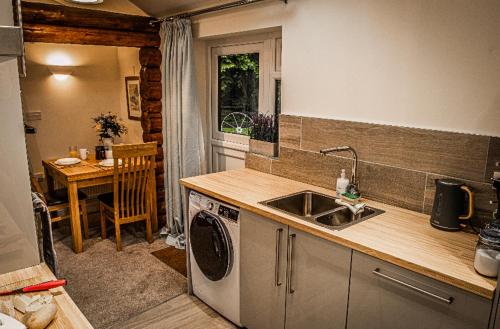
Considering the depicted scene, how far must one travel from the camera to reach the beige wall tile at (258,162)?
2950mm

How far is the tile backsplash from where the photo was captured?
185 cm

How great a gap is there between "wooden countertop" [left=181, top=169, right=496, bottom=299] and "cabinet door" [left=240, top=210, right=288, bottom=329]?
96 millimetres

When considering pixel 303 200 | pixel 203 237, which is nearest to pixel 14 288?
pixel 203 237

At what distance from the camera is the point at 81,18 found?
3.38 meters

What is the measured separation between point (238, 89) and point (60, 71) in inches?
87.5

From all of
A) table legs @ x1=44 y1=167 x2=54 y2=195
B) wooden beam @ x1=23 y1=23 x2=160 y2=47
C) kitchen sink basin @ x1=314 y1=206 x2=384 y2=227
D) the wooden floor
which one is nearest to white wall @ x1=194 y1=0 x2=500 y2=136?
kitchen sink basin @ x1=314 y1=206 x2=384 y2=227

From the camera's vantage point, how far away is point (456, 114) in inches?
76.2

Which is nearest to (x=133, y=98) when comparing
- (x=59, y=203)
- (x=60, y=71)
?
(x=60, y=71)

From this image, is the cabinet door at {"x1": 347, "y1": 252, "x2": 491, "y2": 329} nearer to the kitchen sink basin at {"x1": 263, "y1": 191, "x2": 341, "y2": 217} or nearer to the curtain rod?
the kitchen sink basin at {"x1": 263, "y1": 191, "x2": 341, "y2": 217}

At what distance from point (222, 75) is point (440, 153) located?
2.34 metres

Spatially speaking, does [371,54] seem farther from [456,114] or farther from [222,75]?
[222,75]

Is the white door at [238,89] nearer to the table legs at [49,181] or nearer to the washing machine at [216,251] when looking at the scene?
the washing machine at [216,251]

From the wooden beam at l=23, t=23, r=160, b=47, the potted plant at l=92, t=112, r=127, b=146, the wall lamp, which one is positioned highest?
the wooden beam at l=23, t=23, r=160, b=47

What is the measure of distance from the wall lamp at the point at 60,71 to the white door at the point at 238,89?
182cm
